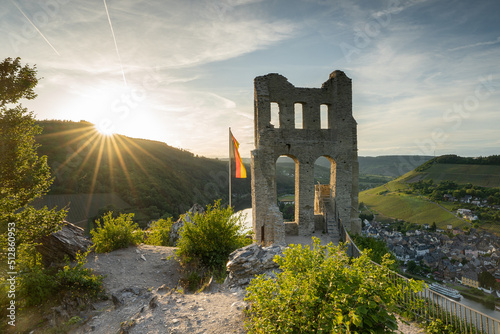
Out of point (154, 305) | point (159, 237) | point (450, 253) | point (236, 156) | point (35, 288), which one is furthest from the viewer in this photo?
point (450, 253)

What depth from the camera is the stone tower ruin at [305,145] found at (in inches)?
552

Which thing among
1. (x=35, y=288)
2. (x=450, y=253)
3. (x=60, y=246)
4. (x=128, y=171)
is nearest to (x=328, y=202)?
(x=60, y=246)

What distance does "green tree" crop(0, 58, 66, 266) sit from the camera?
25.4ft

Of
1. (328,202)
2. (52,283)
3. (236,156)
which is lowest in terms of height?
(52,283)

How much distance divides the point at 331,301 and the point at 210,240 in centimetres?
709

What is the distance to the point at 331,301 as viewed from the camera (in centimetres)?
343

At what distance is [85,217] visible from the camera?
118 feet

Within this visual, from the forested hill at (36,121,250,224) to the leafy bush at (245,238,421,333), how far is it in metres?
41.5

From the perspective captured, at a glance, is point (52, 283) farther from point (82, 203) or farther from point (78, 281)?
point (82, 203)

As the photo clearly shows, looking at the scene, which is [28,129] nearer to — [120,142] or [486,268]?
[486,268]

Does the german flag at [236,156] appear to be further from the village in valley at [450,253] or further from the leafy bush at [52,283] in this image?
the village in valley at [450,253]

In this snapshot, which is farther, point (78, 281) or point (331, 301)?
point (78, 281)

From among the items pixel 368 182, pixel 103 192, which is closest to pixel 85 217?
pixel 103 192

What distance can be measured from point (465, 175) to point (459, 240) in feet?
150
